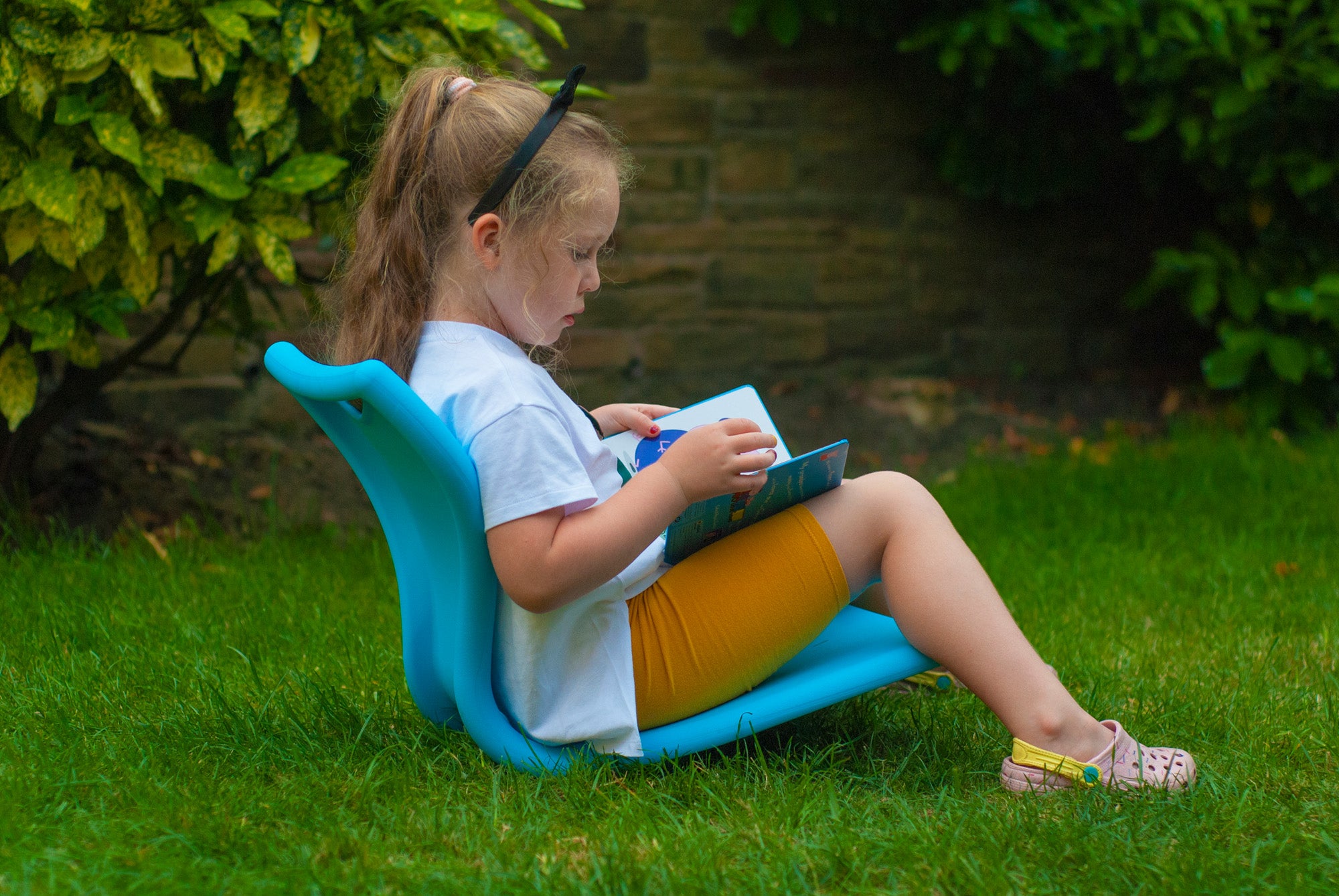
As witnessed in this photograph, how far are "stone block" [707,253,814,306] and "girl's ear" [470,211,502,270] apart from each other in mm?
3229

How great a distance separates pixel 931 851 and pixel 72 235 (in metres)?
2.02

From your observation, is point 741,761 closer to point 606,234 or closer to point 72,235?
point 606,234

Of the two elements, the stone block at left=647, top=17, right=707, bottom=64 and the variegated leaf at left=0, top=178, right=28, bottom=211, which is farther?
the stone block at left=647, top=17, right=707, bottom=64

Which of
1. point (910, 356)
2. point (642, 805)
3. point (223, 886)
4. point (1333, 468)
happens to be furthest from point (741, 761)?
point (910, 356)

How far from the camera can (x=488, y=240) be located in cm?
162

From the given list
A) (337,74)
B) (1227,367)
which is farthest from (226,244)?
(1227,367)

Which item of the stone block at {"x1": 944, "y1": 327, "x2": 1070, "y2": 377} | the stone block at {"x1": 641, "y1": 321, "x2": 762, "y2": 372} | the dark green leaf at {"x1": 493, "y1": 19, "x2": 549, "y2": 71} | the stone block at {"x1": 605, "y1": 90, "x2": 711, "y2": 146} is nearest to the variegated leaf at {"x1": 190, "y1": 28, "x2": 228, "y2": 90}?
the dark green leaf at {"x1": 493, "y1": 19, "x2": 549, "y2": 71}

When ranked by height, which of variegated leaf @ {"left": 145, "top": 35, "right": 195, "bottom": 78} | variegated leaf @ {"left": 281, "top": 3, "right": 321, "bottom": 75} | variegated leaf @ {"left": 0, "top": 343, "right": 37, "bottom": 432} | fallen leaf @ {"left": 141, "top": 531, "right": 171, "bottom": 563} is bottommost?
fallen leaf @ {"left": 141, "top": 531, "right": 171, "bottom": 563}

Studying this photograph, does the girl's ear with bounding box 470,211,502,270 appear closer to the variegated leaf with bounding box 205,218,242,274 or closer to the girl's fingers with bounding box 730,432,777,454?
the girl's fingers with bounding box 730,432,777,454

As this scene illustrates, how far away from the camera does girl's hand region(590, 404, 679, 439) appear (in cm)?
191

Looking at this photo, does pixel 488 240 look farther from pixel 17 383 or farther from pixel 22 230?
pixel 17 383

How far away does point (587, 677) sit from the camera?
1.66m

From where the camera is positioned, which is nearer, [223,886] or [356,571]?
[223,886]

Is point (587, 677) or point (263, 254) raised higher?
point (263, 254)
